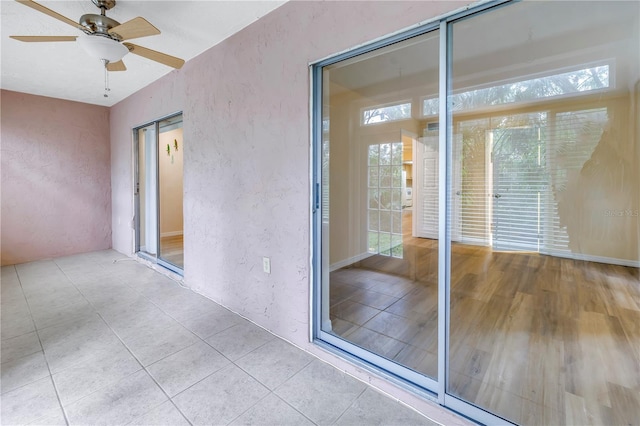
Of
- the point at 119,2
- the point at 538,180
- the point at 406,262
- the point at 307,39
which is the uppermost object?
the point at 119,2

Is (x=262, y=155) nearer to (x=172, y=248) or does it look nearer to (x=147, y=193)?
(x=172, y=248)

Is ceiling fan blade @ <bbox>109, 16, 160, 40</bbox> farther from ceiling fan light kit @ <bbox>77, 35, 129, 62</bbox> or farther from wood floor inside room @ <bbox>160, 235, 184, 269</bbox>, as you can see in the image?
wood floor inside room @ <bbox>160, 235, 184, 269</bbox>

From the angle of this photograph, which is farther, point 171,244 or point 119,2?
point 171,244

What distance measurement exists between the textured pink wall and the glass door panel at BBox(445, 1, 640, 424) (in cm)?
550

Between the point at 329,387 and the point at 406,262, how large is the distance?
86.0 inches

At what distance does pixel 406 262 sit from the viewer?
3.57 m

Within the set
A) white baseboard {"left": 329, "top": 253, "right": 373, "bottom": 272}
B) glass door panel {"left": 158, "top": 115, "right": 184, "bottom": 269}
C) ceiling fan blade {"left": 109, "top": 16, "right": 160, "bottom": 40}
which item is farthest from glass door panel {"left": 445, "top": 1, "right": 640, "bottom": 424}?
glass door panel {"left": 158, "top": 115, "right": 184, "bottom": 269}

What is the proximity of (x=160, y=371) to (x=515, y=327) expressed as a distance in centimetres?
261

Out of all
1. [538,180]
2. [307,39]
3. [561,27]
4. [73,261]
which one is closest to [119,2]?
[307,39]

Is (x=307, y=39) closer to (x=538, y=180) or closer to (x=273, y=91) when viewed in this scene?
(x=273, y=91)

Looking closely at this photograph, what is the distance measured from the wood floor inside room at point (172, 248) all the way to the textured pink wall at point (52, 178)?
1.71 metres

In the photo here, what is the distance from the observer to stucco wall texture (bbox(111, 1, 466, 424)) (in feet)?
5.95

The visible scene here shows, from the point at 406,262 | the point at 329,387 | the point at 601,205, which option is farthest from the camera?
the point at 406,262

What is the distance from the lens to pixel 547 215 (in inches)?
129
